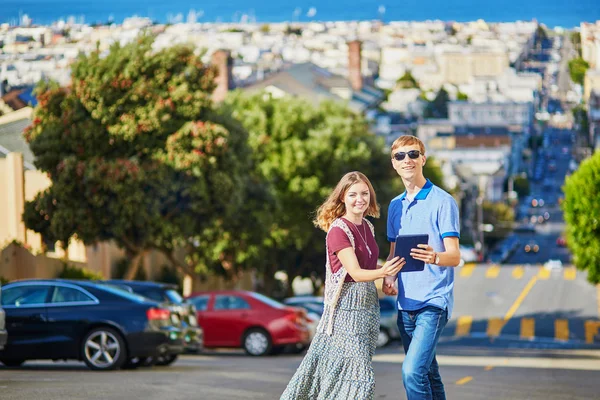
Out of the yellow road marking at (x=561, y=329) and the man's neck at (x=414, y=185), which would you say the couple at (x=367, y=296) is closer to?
the man's neck at (x=414, y=185)

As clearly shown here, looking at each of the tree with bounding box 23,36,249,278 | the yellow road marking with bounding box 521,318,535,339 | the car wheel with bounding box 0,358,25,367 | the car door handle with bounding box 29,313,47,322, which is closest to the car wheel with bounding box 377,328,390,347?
the tree with bounding box 23,36,249,278

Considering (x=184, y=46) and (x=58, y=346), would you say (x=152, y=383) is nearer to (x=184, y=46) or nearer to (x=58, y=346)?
(x=58, y=346)

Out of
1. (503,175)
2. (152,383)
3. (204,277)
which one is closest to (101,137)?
(204,277)

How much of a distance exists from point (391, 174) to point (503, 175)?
12716 centimetres

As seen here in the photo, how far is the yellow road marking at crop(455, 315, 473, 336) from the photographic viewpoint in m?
55.4

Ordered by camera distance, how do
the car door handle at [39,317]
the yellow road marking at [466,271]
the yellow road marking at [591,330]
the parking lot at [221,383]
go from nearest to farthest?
the parking lot at [221,383] → the car door handle at [39,317] → the yellow road marking at [591,330] → the yellow road marking at [466,271]

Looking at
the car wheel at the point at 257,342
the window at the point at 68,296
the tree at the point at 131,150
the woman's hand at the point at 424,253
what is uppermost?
the tree at the point at 131,150

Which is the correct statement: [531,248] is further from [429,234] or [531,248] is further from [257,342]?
[429,234]

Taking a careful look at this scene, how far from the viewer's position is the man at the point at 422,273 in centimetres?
830

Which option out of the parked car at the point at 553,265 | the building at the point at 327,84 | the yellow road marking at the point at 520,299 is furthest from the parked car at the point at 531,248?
the yellow road marking at the point at 520,299

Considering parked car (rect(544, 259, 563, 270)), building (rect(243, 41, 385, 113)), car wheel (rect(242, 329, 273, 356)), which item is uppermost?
building (rect(243, 41, 385, 113))

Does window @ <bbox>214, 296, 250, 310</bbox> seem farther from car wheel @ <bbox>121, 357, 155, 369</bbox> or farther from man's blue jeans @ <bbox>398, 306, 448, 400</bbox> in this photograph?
man's blue jeans @ <bbox>398, 306, 448, 400</bbox>

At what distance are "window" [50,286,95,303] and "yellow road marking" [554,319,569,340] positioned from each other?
123 feet

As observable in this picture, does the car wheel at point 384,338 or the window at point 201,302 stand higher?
the window at point 201,302
